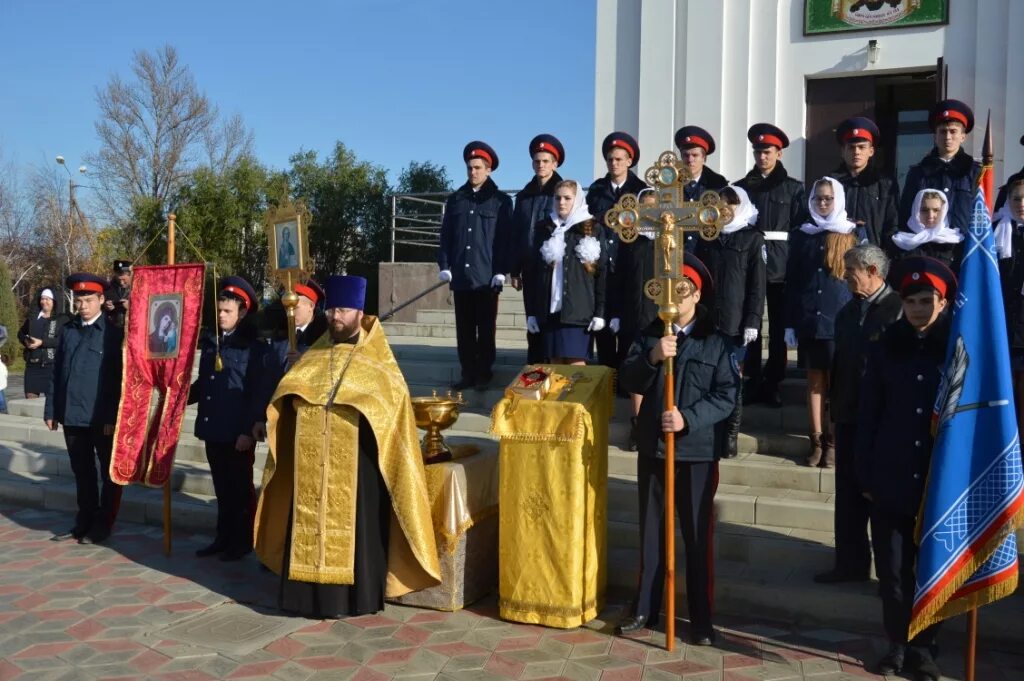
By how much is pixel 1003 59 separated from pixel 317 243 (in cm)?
1691

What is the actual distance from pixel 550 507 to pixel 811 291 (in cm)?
272

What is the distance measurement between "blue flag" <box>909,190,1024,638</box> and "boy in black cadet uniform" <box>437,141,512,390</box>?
4.64 metres

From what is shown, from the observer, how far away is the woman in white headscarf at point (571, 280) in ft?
24.2

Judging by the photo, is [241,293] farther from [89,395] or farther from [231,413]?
[89,395]

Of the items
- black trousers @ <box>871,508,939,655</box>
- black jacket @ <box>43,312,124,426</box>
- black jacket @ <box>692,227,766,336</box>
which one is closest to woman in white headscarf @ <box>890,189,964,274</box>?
black jacket @ <box>692,227,766,336</box>

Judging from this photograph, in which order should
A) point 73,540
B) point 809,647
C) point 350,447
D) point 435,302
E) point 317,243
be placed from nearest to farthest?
point 809,647
point 350,447
point 73,540
point 435,302
point 317,243

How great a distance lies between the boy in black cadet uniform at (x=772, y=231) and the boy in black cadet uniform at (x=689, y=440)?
8.40 ft

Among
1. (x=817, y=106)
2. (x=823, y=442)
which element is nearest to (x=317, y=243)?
(x=817, y=106)

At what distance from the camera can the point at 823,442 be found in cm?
661

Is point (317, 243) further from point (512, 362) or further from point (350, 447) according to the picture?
point (350, 447)

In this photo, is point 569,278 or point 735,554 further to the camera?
point 569,278

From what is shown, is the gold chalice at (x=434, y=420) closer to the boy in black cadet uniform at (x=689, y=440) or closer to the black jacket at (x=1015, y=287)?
the boy in black cadet uniform at (x=689, y=440)

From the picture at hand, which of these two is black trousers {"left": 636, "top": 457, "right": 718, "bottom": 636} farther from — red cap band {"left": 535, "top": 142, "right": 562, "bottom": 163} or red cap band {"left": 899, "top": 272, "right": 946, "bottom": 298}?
red cap band {"left": 535, "top": 142, "right": 562, "bottom": 163}

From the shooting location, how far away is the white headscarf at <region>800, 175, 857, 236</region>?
6723 millimetres
